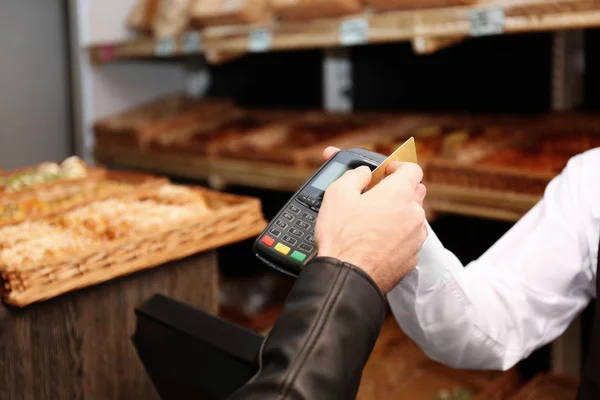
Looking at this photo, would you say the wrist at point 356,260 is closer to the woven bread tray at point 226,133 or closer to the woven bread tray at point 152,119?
the woven bread tray at point 226,133

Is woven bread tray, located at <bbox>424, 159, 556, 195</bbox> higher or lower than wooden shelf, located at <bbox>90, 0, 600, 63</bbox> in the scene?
lower

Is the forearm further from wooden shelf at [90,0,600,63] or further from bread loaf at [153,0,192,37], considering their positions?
bread loaf at [153,0,192,37]

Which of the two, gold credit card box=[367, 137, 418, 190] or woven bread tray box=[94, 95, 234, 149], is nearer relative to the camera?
gold credit card box=[367, 137, 418, 190]

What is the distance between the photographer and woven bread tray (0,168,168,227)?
1656mm

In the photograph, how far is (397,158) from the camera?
3.03ft

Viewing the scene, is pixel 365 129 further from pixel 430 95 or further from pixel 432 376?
pixel 432 376

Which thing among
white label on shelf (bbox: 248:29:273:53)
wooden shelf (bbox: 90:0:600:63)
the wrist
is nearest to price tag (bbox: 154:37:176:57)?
wooden shelf (bbox: 90:0:600:63)

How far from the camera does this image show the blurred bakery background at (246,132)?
1.44 meters

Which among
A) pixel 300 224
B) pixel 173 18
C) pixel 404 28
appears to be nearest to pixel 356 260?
pixel 300 224

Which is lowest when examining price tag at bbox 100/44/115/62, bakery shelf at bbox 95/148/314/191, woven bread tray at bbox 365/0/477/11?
bakery shelf at bbox 95/148/314/191

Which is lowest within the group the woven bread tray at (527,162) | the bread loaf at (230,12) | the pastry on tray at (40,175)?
the pastry on tray at (40,175)

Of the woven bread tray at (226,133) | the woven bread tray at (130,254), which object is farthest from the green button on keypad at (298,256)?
the woven bread tray at (226,133)

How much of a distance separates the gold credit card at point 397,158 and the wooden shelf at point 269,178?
2.80ft

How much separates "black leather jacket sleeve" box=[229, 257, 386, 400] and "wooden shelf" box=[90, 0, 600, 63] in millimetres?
1061
